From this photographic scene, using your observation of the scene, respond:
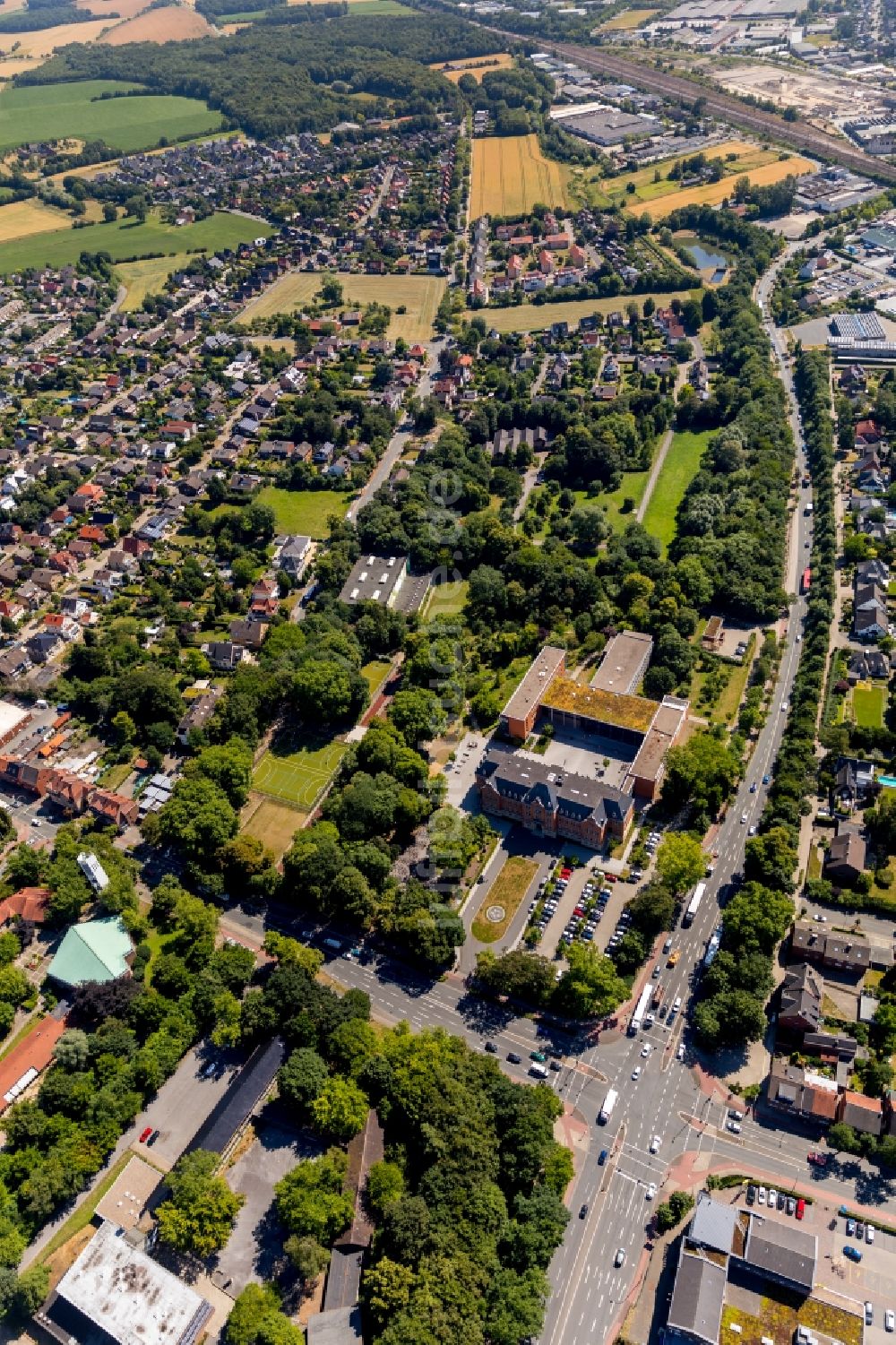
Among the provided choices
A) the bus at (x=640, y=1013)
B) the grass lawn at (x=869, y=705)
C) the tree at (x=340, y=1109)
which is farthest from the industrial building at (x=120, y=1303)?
the grass lawn at (x=869, y=705)

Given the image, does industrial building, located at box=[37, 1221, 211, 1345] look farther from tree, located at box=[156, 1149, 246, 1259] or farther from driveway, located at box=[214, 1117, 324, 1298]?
driveway, located at box=[214, 1117, 324, 1298]

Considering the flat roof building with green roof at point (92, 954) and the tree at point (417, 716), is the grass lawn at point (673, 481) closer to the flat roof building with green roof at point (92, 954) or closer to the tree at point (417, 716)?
the tree at point (417, 716)

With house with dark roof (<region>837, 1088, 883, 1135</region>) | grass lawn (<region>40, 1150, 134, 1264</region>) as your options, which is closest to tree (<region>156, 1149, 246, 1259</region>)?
grass lawn (<region>40, 1150, 134, 1264</region>)

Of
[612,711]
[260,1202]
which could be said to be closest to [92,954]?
[260,1202]

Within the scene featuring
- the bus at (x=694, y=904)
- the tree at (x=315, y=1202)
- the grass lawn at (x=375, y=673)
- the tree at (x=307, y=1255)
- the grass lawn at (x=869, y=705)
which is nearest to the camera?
the tree at (x=307, y=1255)

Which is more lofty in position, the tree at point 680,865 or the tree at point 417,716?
the tree at point 417,716

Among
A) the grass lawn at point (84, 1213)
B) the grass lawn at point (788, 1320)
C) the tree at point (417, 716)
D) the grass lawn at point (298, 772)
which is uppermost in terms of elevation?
the tree at point (417, 716)

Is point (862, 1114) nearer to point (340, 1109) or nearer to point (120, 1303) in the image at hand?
point (340, 1109)
